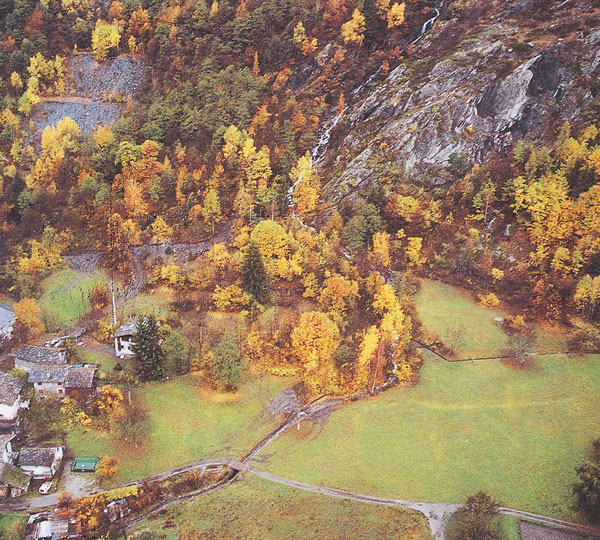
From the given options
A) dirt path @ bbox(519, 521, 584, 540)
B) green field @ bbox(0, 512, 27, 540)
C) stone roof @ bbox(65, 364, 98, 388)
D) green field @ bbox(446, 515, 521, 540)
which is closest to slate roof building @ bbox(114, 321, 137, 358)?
stone roof @ bbox(65, 364, 98, 388)

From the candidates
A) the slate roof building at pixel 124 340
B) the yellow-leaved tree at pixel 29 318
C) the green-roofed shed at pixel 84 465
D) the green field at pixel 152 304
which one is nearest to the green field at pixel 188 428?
the green-roofed shed at pixel 84 465

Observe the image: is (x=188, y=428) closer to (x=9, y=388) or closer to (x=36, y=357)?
(x=9, y=388)

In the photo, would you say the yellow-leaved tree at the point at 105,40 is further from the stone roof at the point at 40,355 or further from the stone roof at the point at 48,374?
the stone roof at the point at 48,374

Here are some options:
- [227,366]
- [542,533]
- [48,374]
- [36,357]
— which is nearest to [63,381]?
[48,374]

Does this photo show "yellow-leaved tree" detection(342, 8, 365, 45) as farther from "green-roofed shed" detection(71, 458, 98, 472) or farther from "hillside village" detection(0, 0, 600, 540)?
"green-roofed shed" detection(71, 458, 98, 472)

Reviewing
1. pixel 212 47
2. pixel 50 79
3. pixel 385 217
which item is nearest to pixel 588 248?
pixel 385 217

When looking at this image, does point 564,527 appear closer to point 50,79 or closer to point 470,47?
point 470,47
